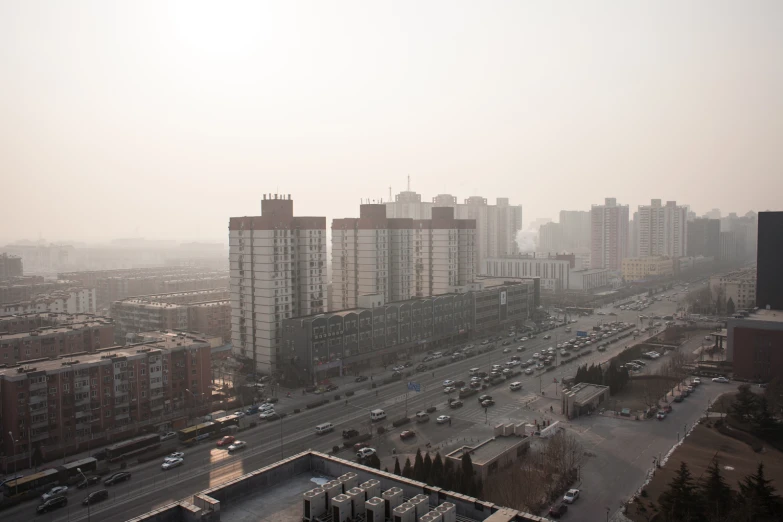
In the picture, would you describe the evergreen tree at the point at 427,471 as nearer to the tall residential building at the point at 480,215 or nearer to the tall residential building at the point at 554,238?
the tall residential building at the point at 480,215

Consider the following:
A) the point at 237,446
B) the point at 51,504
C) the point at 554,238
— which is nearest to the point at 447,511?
the point at 51,504

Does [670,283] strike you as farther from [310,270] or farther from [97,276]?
[97,276]

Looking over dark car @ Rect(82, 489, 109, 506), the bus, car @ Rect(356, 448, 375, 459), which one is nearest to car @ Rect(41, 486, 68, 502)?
dark car @ Rect(82, 489, 109, 506)

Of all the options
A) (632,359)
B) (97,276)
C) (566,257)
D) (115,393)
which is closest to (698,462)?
(632,359)

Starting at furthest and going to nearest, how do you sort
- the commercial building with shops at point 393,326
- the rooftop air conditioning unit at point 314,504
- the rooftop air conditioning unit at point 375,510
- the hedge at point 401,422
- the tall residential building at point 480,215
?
the tall residential building at point 480,215
the commercial building with shops at point 393,326
the hedge at point 401,422
the rooftop air conditioning unit at point 314,504
the rooftop air conditioning unit at point 375,510

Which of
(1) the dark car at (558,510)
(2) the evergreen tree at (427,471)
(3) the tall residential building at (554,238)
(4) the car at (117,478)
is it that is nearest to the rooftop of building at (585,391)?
(1) the dark car at (558,510)

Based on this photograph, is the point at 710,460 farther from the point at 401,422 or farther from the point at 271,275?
the point at 271,275
